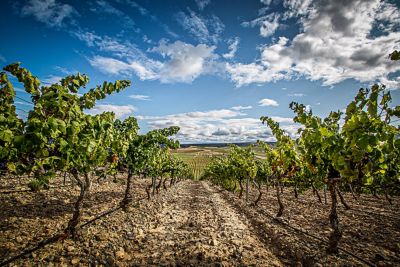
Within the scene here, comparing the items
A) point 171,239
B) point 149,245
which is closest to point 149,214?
point 171,239

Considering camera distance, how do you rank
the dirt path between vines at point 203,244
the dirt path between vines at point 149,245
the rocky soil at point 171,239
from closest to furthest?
the dirt path between vines at point 149,245 → the rocky soil at point 171,239 → the dirt path between vines at point 203,244

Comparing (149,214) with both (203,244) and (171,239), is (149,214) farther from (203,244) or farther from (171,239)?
(203,244)

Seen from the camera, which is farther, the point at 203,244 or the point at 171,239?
the point at 171,239

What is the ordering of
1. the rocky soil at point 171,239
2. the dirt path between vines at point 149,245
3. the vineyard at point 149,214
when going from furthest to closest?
the rocky soil at point 171,239, the dirt path between vines at point 149,245, the vineyard at point 149,214

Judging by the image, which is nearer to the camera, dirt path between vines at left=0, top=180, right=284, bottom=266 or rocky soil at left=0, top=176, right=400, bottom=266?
dirt path between vines at left=0, top=180, right=284, bottom=266

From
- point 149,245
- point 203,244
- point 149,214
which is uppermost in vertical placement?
point 203,244

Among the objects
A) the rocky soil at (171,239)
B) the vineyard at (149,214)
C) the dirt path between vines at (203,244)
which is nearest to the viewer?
the vineyard at (149,214)

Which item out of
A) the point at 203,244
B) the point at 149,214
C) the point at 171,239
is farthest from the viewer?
the point at 149,214

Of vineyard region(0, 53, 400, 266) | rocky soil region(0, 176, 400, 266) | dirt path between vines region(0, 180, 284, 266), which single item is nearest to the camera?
vineyard region(0, 53, 400, 266)

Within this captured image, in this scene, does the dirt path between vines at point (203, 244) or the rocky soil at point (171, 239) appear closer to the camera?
the rocky soil at point (171, 239)

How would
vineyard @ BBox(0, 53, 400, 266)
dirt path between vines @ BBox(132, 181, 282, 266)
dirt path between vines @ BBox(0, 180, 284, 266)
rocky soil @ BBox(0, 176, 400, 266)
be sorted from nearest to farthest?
vineyard @ BBox(0, 53, 400, 266), dirt path between vines @ BBox(0, 180, 284, 266), rocky soil @ BBox(0, 176, 400, 266), dirt path between vines @ BBox(132, 181, 282, 266)

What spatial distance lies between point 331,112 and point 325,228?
599 centimetres

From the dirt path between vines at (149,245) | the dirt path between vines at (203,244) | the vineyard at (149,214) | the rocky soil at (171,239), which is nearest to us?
the vineyard at (149,214)

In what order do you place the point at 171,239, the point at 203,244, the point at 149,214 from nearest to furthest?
the point at 203,244 < the point at 171,239 < the point at 149,214
